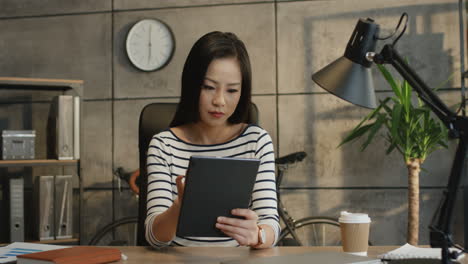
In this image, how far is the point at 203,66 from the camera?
160 cm

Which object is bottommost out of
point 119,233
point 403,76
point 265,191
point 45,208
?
point 119,233

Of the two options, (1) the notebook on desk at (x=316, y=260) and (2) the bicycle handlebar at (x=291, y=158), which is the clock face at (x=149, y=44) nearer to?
(2) the bicycle handlebar at (x=291, y=158)

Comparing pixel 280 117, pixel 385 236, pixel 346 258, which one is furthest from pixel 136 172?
pixel 346 258

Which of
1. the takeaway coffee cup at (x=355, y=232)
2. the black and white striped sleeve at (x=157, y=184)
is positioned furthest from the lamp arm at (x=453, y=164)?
the black and white striped sleeve at (x=157, y=184)

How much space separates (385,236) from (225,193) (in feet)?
8.15

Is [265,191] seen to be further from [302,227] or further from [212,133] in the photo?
[302,227]

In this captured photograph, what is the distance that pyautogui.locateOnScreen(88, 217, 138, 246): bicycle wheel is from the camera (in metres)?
3.52

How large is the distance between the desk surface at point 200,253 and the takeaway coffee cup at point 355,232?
4 cm

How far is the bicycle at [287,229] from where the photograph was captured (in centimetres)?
327

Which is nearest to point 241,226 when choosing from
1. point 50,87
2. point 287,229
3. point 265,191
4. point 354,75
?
point 265,191

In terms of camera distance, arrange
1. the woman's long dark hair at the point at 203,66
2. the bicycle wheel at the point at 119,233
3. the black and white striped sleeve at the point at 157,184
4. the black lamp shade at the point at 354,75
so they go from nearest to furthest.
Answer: the black lamp shade at the point at 354,75 → the black and white striped sleeve at the point at 157,184 → the woman's long dark hair at the point at 203,66 → the bicycle wheel at the point at 119,233

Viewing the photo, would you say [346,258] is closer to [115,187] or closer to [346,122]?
[346,122]

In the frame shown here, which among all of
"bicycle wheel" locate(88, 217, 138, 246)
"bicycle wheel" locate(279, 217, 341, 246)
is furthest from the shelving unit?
"bicycle wheel" locate(279, 217, 341, 246)

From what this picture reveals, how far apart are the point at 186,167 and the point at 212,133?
143 mm
